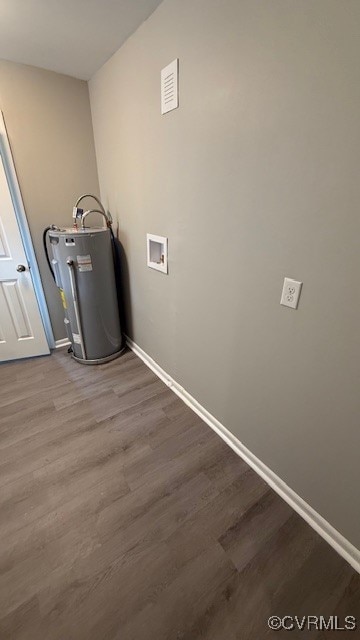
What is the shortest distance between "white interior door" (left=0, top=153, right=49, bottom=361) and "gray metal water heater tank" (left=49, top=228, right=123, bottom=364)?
29 centimetres

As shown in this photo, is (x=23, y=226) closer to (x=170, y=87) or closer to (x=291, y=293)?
(x=170, y=87)

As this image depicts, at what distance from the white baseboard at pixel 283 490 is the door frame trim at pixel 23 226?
4.70ft

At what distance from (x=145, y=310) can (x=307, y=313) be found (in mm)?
1437

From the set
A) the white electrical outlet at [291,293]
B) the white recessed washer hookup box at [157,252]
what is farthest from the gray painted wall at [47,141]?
the white electrical outlet at [291,293]

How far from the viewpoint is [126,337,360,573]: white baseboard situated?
1064 millimetres

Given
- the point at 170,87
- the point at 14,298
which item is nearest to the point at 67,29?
the point at 170,87

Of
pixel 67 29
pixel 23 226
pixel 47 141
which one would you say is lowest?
pixel 23 226

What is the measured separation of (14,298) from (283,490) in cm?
243

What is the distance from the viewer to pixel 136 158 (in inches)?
67.4

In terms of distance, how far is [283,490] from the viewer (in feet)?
4.20

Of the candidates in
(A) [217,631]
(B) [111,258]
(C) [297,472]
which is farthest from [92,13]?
(A) [217,631]

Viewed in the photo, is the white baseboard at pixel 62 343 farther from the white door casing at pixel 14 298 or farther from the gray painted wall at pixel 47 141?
the gray painted wall at pixel 47 141

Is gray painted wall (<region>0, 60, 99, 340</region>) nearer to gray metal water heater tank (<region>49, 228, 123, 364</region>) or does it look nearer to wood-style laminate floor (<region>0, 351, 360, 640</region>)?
gray metal water heater tank (<region>49, 228, 123, 364</region>)

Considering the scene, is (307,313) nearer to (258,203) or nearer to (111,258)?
(258,203)
